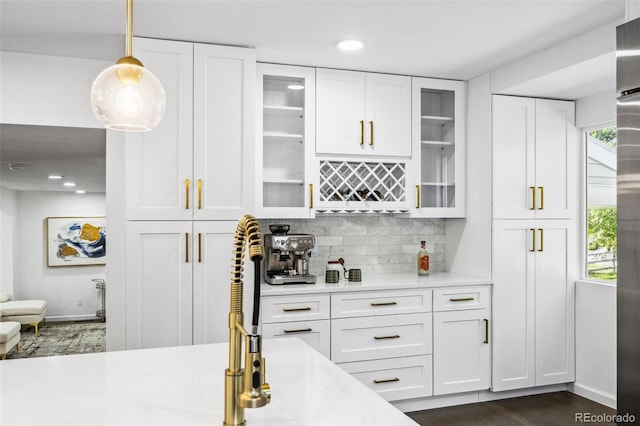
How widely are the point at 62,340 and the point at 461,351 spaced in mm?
4125

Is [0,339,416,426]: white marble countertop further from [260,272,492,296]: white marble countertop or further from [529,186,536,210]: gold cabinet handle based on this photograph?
[529,186,536,210]: gold cabinet handle

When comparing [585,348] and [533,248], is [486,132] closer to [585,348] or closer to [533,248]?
[533,248]

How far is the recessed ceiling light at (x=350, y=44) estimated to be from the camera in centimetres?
312

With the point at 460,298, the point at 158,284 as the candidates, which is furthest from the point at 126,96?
the point at 460,298

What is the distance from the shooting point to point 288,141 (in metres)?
3.66

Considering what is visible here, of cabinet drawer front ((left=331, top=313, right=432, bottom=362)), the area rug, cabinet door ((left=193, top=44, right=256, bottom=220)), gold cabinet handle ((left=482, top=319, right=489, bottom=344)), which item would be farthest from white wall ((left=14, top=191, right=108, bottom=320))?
gold cabinet handle ((left=482, top=319, right=489, bottom=344))

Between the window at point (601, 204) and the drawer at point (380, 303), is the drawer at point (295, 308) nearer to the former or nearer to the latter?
the drawer at point (380, 303)

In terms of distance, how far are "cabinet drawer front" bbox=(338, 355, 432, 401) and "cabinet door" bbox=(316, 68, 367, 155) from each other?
5.05 ft

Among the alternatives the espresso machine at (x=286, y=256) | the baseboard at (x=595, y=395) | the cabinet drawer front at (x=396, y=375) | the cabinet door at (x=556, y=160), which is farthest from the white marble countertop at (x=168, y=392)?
the baseboard at (x=595, y=395)

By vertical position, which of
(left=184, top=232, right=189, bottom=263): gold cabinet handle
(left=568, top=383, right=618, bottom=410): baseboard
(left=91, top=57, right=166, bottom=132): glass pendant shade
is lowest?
(left=568, top=383, right=618, bottom=410): baseboard

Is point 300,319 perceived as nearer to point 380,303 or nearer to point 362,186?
point 380,303

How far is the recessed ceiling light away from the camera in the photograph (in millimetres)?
3119

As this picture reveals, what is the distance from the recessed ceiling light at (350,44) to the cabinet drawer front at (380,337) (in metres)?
1.81

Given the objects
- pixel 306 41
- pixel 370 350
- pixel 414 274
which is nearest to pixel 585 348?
pixel 414 274
